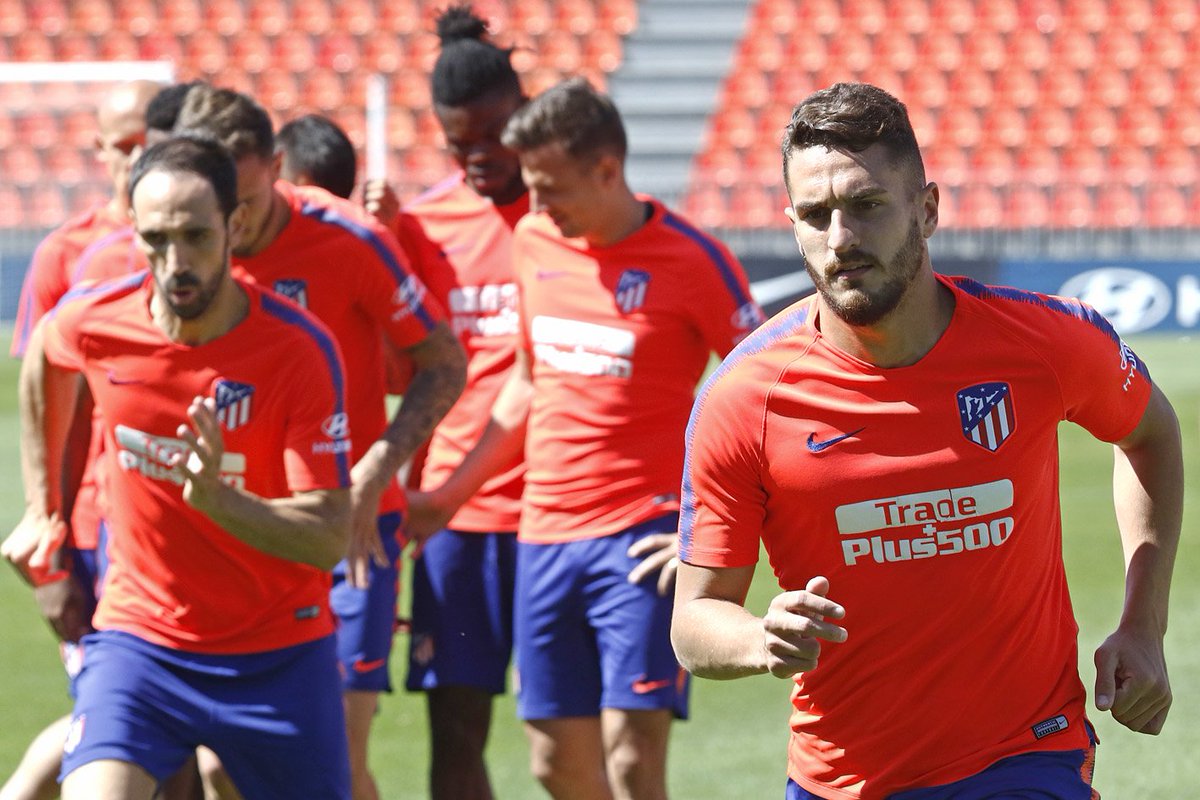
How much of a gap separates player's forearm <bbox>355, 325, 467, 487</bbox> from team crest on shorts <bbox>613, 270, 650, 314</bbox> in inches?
20.4

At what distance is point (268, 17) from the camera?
24.3 metres

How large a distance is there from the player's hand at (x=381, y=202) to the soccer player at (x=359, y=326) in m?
0.46

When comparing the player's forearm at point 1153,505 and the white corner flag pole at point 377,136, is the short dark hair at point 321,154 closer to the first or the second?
the player's forearm at point 1153,505

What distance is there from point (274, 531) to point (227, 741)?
55 centimetres

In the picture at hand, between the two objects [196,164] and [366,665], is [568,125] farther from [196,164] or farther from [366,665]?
[366,665]

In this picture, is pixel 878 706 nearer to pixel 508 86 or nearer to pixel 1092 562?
pixel 508 86

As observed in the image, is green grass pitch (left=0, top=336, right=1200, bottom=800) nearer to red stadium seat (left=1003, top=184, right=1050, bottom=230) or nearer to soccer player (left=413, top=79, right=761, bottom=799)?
soccer player (left=413, top=79, right=761, bottom=799)

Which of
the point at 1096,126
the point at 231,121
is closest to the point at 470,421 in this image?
the point at 231,121

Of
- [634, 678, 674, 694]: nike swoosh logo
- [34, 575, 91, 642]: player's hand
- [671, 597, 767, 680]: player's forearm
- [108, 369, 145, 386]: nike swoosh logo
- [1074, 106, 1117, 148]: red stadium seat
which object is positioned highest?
[108, 369, 145, 386]: nike swoosh logo

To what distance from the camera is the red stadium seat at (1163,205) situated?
20.0 metres

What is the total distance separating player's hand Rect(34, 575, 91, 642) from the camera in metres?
5.00

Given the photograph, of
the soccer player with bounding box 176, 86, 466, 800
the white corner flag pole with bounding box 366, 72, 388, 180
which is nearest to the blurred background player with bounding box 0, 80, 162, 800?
the soccer player with bounding box 176, 86, 466, 800

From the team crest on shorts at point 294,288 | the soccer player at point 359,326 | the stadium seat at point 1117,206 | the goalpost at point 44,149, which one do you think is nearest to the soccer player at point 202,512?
the soccer player at point 359,326

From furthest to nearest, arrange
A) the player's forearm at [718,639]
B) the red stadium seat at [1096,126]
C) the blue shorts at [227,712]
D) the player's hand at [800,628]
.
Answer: the red stadium seat at [1096,126] < the blue shorts at [227,712] < the player's forearm at [718,639] < the player's hand at [800,628]
